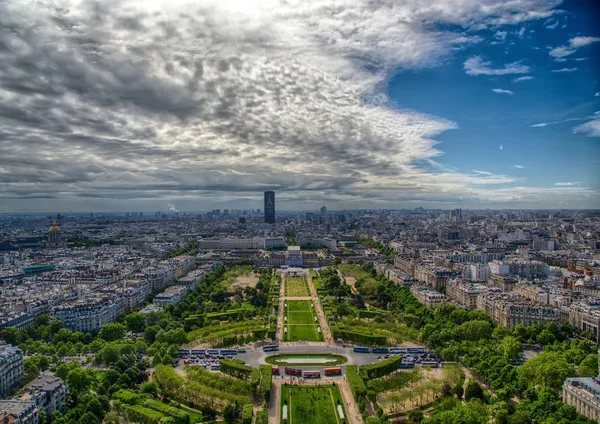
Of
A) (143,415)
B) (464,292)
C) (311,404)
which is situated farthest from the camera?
(464,292)

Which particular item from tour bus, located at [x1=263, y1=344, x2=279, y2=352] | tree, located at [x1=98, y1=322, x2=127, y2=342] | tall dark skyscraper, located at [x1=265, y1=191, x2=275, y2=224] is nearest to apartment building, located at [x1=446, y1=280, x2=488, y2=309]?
tour bus, located at [x1=263, y1=344, x2=279, y2=352]

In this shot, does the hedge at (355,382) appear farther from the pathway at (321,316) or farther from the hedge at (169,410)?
the hedge at (169,410)

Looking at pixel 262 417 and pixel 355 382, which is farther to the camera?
pixel 355 382

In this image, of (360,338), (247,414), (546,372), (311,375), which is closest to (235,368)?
(311,375)

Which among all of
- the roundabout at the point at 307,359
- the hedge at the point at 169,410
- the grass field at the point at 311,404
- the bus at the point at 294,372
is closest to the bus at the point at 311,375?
the bus at the point at 294,372

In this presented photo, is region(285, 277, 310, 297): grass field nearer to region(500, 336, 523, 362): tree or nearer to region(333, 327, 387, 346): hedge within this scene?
region(333, 327, 387, 346): hedge

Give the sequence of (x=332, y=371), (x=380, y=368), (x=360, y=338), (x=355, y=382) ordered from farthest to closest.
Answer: (x=360, y=338) < (x=332, y=371) < (x=380, y=368) < (x=355, y=382)

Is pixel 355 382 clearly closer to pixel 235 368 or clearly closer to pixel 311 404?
pixel 311 404
